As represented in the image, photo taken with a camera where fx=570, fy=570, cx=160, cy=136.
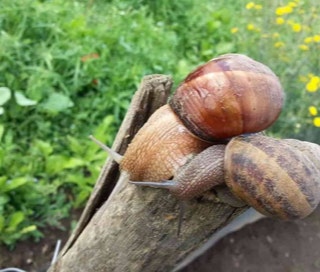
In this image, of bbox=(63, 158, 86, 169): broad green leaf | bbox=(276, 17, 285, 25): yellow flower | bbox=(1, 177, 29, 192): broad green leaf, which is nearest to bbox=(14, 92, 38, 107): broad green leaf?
bbox=(63, 158, 86, 169): broad green leaf

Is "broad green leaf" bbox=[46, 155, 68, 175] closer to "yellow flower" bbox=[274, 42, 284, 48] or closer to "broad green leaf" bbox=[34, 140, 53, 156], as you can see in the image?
"broad green leaf" bbox=[34, 140, 53, 156]

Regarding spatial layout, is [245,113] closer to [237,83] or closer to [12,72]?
[237,83]

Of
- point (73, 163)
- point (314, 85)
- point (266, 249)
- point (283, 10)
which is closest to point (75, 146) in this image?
point (73, 163)

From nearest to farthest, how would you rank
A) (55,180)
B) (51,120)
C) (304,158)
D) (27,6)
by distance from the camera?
(304,158), (55,180), (51,120), (27,6)

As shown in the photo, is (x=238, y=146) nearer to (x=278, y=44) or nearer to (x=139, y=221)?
(x=139, y=221)

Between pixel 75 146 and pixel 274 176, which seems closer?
pixel 274 176

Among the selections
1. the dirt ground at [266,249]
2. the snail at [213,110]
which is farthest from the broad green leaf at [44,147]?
the snail at [213,110]

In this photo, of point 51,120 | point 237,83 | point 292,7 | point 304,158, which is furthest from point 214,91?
point 292,7
